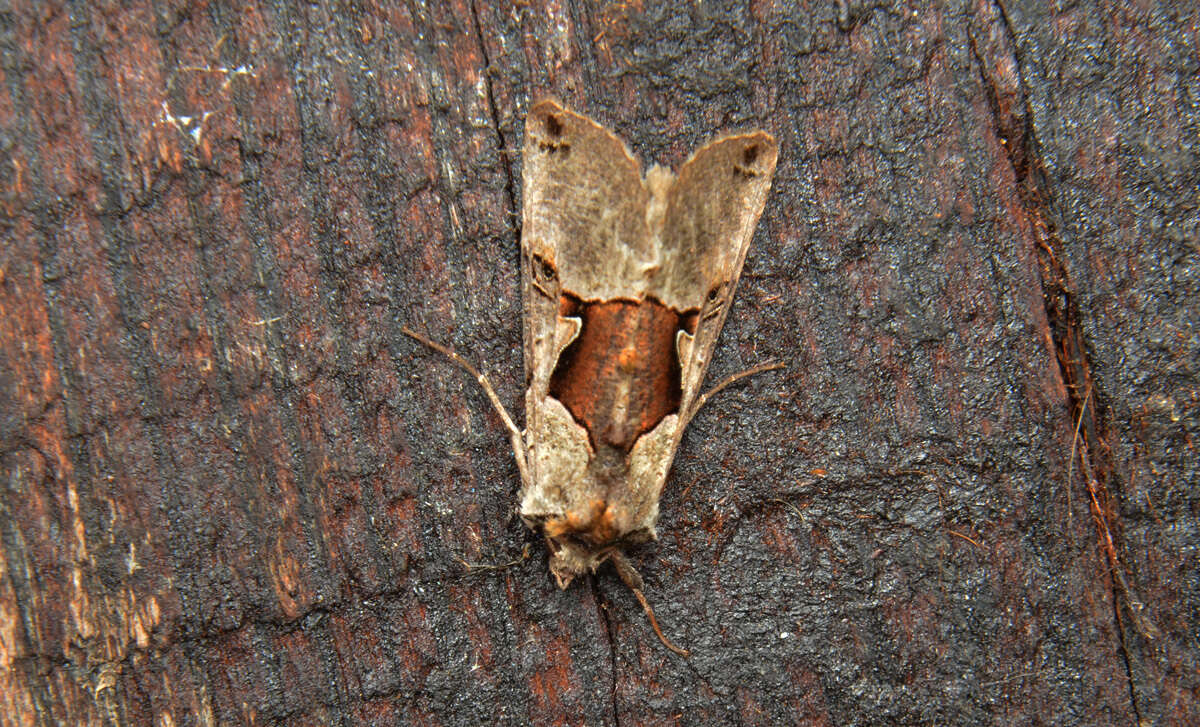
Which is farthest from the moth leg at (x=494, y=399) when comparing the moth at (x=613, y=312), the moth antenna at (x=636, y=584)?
the moth antenna at (x=636, y=584)

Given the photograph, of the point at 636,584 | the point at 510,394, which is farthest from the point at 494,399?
the point at 636,584

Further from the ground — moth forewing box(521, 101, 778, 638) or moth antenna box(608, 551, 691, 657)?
moth forewing box(521, 101, 778, 638)

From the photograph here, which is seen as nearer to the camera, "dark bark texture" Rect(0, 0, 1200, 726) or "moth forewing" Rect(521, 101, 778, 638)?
"dark bark texture" Rect(0, 0, 1200, 726)

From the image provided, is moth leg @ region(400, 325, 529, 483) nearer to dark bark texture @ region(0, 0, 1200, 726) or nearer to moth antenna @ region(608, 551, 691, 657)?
dark bark texture @ region(0, 0, 1200, 726)

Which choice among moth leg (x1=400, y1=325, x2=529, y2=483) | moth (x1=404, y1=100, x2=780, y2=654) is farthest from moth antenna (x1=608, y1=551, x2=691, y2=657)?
moth leg (x1=400, y1=325, x2=529, y2=483)

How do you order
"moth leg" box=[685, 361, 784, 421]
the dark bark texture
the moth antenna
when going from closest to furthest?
the dark bark texture → the moth antenna → "moth leg" box=[685, 361, 784, 421]

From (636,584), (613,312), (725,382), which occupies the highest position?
(613,312)

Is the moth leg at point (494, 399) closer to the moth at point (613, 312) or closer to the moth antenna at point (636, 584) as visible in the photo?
the moth at point (613, 312)

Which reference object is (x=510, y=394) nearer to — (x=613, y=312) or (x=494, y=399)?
(x=494, y=399)
